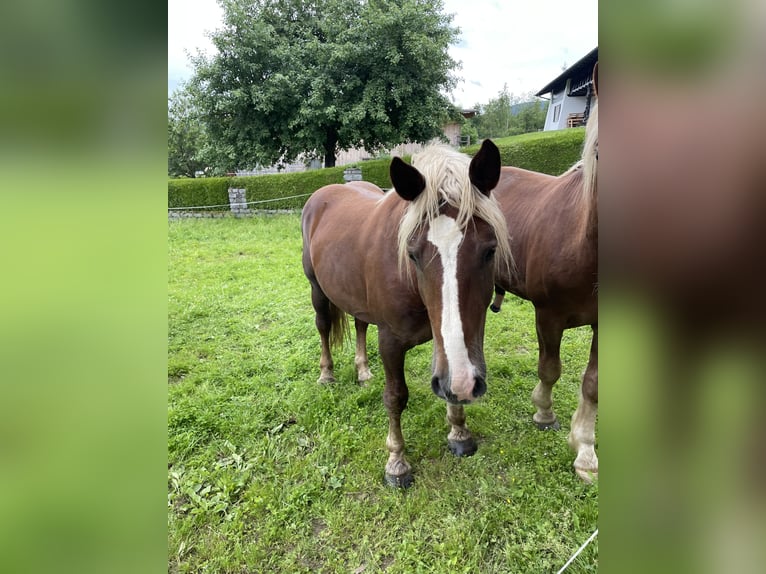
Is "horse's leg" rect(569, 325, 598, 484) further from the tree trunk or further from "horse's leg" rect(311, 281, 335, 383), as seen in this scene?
the tree trunk

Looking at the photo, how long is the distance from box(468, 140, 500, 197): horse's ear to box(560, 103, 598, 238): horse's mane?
363 mm

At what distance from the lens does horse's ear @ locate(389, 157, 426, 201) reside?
5.72 feet

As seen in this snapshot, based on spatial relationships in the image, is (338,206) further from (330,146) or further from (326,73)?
(330,146)

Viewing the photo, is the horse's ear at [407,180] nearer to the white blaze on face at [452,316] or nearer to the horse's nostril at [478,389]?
the white blaze on face at [452,316]

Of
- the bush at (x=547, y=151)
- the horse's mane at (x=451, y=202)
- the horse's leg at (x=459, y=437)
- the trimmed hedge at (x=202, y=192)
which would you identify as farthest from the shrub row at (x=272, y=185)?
the horse's mane at (x=451, y=202)

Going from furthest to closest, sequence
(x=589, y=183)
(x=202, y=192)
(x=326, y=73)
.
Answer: (x=202, y=192), (x=326, y=73), (x=589, y=183)

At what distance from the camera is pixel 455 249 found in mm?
1669

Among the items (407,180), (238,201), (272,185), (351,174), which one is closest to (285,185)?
(272,185)

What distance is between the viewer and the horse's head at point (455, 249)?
165 centimetres

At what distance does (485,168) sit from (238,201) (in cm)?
1377
